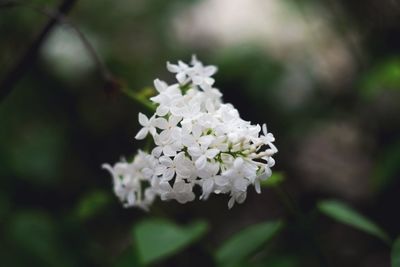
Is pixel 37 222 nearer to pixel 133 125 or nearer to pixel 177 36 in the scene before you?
pixel 133 125

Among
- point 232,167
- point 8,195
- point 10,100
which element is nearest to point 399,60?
point 232,167

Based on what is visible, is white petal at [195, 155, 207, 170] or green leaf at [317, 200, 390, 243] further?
green leaf at [317, 200, 390, 243]

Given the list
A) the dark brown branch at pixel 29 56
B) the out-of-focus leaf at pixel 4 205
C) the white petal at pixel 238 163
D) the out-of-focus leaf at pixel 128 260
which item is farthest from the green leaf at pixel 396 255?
the out-of-focus leaf at pixel 4 205

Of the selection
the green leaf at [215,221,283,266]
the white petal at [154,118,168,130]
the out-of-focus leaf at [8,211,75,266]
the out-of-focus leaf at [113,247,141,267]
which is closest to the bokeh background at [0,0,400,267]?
the out-of-focus leaf at [8,211,75,266]

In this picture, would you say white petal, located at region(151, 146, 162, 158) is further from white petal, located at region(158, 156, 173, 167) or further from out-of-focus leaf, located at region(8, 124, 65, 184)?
out-of-focus leaf, located at region(8, 124, 65, 184)

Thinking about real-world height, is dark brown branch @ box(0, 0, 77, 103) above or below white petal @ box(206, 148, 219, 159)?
above

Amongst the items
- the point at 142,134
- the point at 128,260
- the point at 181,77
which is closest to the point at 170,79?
the point at 128,260
